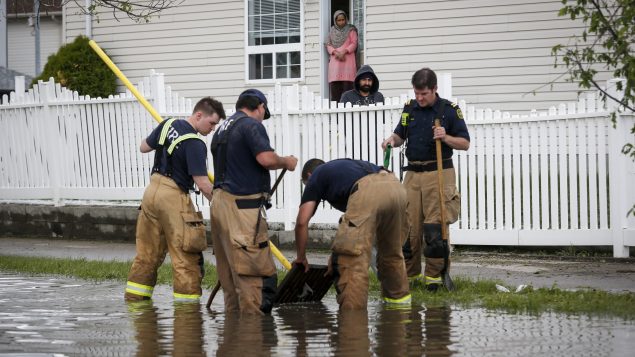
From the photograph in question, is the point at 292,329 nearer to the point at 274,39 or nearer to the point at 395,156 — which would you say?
the point at 395,156

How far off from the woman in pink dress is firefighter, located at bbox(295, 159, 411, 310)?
10924 mm

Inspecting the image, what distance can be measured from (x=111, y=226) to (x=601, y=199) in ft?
24.1

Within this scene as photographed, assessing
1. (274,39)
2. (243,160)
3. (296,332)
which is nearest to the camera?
(296,332)

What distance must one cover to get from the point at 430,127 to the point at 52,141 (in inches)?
343

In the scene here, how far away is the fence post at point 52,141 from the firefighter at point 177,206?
800cm

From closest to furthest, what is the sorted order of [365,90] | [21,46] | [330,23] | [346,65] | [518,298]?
[518,298]
[365,90]
[346,65]
[330,23]
[21,46]

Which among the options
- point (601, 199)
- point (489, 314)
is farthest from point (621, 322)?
point (601, 199)

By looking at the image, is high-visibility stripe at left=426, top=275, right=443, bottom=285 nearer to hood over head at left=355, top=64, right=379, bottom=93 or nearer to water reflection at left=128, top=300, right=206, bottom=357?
water reflection at left=128, top=300, right=206, bottom=357

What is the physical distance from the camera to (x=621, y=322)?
9.00 m

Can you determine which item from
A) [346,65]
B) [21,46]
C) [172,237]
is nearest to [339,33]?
[346,65]

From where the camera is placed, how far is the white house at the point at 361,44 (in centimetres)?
1997

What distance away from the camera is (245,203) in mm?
9812

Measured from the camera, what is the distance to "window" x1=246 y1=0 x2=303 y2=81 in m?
22.4

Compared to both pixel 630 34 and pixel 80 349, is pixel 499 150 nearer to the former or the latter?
pixel 630 34
